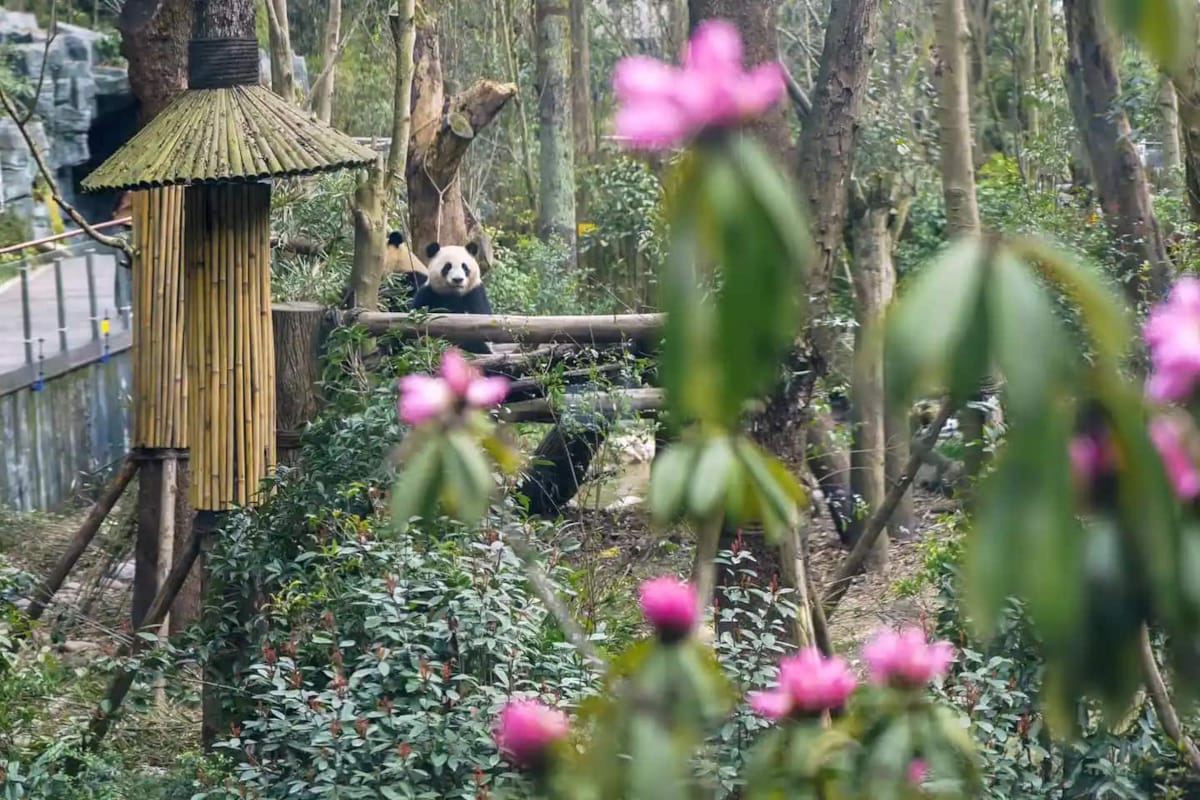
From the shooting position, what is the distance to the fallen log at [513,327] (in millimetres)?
5871

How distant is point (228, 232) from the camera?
5113mm

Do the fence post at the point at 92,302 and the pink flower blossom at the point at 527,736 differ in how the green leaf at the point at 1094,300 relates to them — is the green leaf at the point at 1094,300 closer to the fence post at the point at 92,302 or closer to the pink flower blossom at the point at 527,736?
the pink flower blossom at the point at 527,736

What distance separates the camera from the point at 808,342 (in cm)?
502

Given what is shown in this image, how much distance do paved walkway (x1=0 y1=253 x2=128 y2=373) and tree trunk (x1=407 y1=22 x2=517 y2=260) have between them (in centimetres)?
410

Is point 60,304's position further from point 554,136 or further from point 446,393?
point 446,393

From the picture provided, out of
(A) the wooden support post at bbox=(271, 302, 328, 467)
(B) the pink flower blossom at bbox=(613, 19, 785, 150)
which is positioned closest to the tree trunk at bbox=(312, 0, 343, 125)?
(A) the wooden support post at bbox=(271, 302, 328, 467)

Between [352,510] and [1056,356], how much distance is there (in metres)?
4.41

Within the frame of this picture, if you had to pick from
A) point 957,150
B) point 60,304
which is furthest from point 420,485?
point 60,304

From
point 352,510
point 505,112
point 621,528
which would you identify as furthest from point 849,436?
point 505,112

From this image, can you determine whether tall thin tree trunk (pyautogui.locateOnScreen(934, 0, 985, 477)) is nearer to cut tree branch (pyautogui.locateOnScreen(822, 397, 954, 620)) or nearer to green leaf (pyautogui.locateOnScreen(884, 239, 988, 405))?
cut tree branch (pyautogui.locateOnScreen(822, 397, 954, 620))

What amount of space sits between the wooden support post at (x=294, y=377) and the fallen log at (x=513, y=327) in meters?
0.24

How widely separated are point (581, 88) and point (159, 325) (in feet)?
43.5

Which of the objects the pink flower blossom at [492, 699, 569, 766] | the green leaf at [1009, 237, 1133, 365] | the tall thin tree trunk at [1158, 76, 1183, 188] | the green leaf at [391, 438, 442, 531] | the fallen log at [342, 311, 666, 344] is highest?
the tall thin tree trunk at [1158, 76, 1183, 188]

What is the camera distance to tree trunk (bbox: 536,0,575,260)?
1509cm
